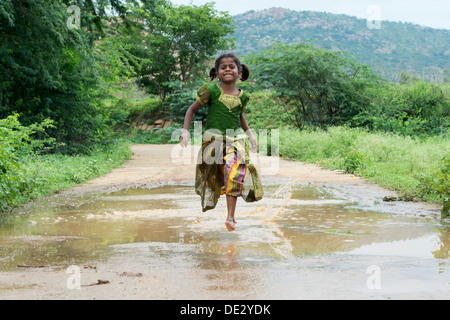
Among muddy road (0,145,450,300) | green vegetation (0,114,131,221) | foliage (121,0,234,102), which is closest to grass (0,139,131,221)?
green vegetation (0,114,131,221)

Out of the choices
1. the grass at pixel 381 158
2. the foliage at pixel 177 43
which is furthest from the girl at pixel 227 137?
the foliage at pixel 177 43

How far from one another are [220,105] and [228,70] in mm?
386

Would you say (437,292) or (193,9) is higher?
(193,9)

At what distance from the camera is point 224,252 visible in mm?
4535

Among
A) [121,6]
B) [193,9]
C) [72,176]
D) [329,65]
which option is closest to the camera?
[72,176]

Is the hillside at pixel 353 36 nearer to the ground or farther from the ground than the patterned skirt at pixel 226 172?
farther from the ground

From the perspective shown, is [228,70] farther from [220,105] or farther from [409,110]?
[409,110]

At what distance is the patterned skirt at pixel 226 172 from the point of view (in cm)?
550

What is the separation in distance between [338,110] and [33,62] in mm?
15313

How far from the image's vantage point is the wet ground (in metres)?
3.31

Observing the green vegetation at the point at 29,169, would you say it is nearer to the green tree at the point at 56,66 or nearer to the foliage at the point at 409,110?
the green tree at the point at 56,66

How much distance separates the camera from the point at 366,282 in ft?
11.2

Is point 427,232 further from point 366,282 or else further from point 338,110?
A: point 338,110
